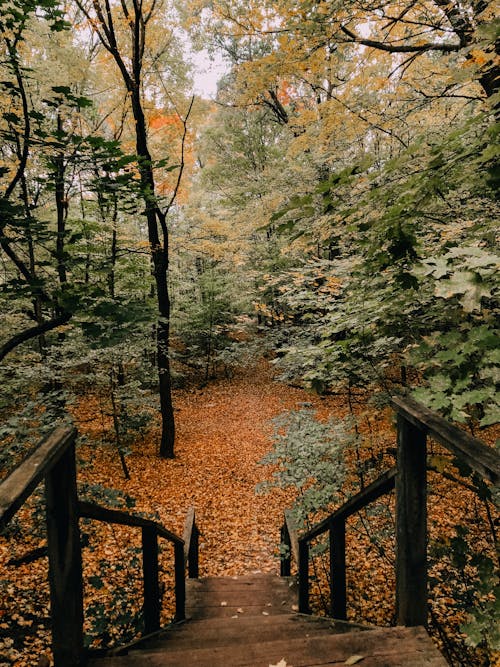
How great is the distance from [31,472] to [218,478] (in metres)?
8.87

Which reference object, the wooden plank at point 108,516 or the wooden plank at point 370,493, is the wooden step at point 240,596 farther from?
the wooden plank at point 370,493

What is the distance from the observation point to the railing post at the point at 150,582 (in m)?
2.74

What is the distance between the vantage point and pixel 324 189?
2117 millimetres

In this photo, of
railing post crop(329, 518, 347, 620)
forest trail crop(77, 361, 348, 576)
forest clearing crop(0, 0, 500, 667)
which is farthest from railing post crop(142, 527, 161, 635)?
forest trail crop(77, 361, 348, 576)

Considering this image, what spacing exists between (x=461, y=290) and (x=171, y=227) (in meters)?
13.4

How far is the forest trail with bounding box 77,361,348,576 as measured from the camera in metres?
6.88

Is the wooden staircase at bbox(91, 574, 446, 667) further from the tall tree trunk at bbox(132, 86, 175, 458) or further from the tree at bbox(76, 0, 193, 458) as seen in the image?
the tall tree trunk at bbox(132, 86, 175, 458)

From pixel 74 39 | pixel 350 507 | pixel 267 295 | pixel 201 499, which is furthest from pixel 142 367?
pixel 350 507

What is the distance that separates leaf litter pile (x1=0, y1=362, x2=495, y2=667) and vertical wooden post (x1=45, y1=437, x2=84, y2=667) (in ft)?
3.28

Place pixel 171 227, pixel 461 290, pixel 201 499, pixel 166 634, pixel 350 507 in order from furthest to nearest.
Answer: pixel 171 227 < pixel 201 499 < pixel 166 634 < pixel 350 507 < pixel 461 290

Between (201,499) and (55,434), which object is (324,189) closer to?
(55,434)

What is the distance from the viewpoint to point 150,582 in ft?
9.09

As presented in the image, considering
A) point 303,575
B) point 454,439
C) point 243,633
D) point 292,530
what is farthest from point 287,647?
point 292,530

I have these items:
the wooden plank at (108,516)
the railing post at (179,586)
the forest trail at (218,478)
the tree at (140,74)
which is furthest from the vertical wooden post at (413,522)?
the tree at (140,74)
